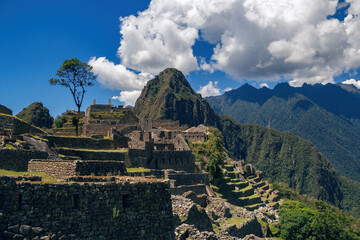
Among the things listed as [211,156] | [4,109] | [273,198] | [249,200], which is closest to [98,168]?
[4,109]

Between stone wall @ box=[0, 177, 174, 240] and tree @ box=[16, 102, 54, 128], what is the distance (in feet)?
175

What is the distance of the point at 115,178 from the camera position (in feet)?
33.2

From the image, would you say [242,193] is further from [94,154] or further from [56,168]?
[56,168]

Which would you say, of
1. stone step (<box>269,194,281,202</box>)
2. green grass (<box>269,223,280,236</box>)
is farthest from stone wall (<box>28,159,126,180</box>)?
stone step (<box>269,194,281,202</box>)

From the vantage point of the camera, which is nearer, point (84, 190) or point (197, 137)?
point (84, 190)

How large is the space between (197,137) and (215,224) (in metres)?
41.6

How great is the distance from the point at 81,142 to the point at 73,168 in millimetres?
19287

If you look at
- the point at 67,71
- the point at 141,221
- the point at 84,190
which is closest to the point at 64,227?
the point at 84,190

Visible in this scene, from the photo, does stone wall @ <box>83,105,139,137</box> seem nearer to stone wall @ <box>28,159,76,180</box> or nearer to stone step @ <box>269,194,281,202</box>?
stone wall @ <box>28,159,76,180</box>

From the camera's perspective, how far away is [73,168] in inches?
427

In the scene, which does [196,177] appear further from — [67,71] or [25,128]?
[67,71]

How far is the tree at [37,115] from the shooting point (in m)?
57.3

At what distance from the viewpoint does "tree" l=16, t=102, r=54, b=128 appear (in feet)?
188

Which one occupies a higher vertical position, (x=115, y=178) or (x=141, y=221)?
(x=115, y=178)
